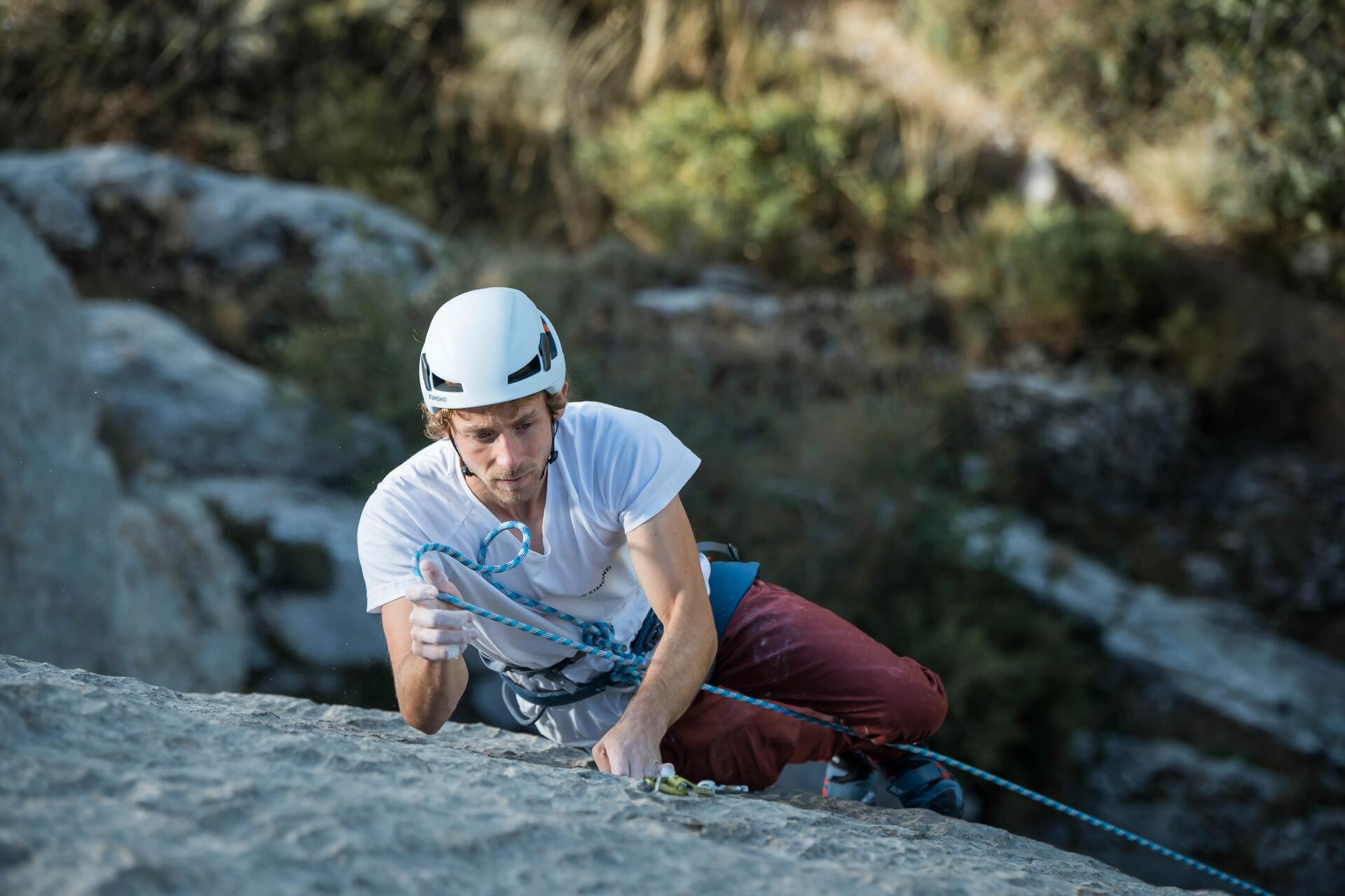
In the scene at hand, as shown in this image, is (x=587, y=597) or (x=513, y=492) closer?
(x=513, y=492)

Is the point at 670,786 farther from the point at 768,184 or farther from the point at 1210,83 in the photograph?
the point at 768,184

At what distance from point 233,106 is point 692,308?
15.4 ft

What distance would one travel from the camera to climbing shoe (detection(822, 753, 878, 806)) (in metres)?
3.39

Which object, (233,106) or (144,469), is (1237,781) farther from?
(233,106)

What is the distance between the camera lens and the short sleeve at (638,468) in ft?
8.60

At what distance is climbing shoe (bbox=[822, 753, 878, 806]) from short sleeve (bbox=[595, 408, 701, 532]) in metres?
1.16

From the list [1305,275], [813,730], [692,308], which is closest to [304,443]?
[692,308]

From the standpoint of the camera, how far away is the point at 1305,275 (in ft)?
30.5

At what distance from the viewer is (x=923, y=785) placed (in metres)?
3.17

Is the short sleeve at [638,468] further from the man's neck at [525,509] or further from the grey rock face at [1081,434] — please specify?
the grey rock face at [1081,434]

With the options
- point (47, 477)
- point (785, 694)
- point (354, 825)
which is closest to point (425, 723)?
point (354, 825)

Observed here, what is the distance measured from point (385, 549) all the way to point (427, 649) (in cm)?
38

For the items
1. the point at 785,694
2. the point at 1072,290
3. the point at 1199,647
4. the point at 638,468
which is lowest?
the point at 1199,647

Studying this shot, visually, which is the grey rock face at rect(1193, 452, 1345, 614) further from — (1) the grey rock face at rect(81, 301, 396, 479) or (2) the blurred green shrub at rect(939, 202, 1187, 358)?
(1) the grey rock face at rect(81, 301, 396, 479)
